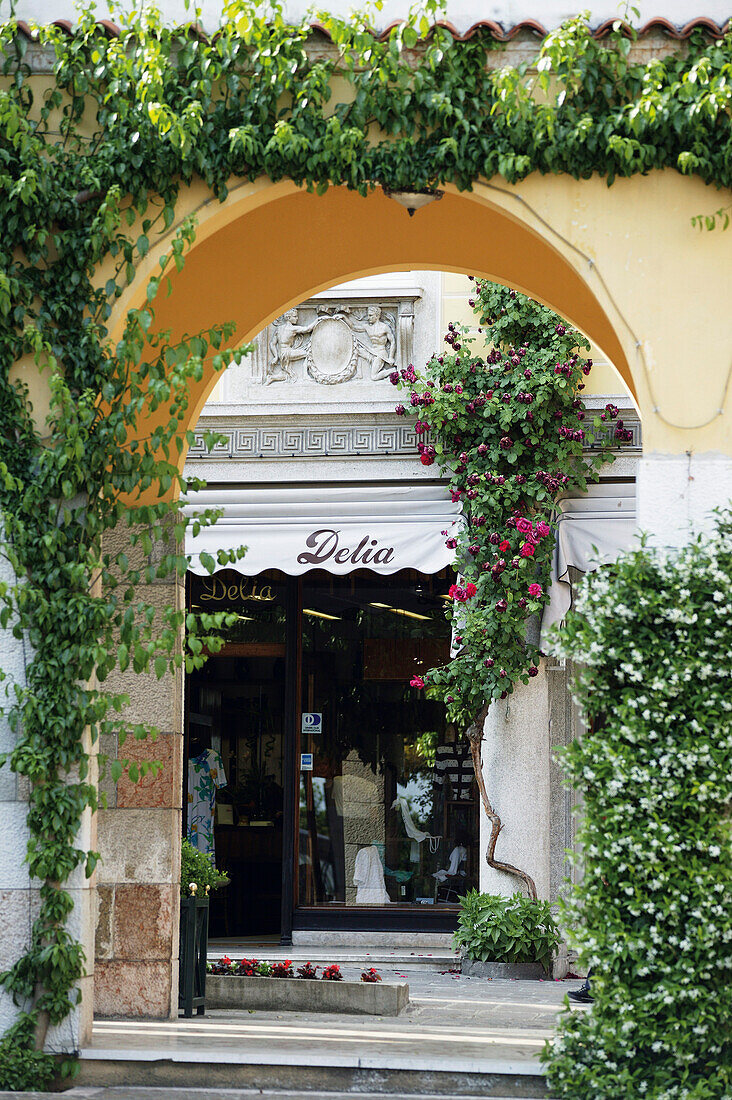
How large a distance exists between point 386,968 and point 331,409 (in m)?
4.44

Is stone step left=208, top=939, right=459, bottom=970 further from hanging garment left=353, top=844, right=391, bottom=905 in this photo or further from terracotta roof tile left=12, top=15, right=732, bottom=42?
terracotta roof tile left=12, top=15, right=732, bottom=42

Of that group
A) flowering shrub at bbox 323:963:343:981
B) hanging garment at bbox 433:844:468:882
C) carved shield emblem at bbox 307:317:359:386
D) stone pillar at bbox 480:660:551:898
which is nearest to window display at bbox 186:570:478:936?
hanging garment at bbox 433:844:468:882

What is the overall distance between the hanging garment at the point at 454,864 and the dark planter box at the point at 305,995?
11.2ft

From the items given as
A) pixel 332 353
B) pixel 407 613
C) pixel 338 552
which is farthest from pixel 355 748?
pixel 332 353

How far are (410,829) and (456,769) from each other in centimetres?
65

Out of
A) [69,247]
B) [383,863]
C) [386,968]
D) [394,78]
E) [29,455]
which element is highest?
[394,78]

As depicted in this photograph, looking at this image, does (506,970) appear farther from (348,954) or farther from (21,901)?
(21,901)

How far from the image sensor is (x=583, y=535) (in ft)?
33.1

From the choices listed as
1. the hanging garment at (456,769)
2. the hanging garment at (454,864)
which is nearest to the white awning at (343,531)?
the hanging garment at (456,769)

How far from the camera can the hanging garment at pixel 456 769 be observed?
11.2 meters

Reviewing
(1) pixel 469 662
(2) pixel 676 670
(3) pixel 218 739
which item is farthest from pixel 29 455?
(3) pixel 218 739

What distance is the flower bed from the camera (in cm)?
744

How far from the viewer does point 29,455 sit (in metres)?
5.79

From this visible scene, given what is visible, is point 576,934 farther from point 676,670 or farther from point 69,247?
point 69,247
